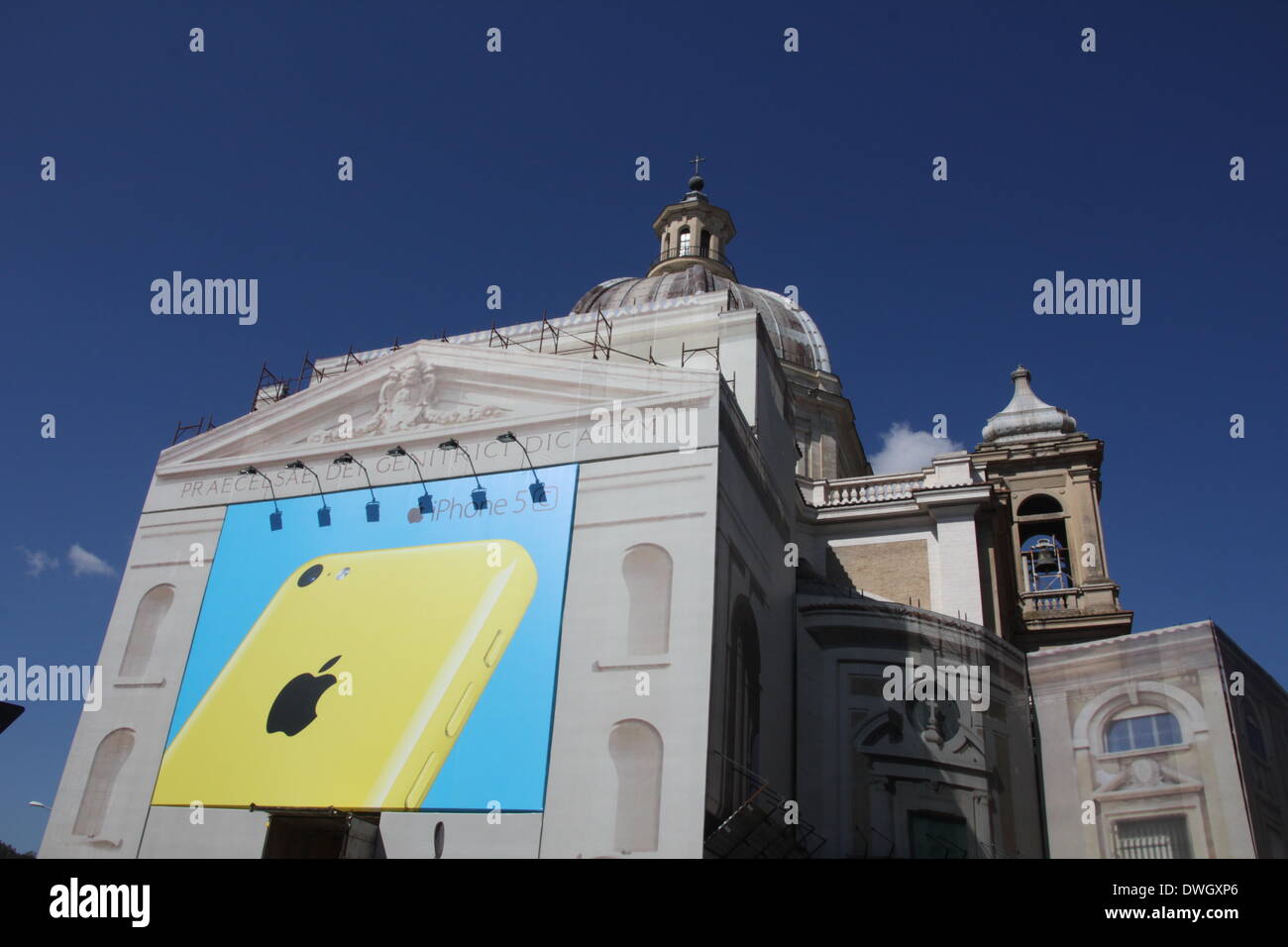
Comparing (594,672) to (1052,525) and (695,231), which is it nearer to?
(1052,525)

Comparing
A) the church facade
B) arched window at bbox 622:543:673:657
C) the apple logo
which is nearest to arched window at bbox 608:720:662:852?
the church facade

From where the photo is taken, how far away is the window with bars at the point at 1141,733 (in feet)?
67.4

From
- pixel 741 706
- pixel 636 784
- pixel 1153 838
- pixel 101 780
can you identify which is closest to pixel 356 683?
pixel 636 784

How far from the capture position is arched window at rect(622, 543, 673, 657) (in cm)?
1834

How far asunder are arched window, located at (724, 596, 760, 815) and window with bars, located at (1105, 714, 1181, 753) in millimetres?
7298

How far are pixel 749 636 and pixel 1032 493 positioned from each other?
19151mm

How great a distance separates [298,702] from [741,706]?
331 inches

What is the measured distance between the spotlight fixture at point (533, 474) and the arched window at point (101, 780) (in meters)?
9.71

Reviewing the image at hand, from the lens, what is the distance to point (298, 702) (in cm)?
2025

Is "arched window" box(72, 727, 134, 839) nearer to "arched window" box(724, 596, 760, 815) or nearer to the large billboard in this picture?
the large billboard

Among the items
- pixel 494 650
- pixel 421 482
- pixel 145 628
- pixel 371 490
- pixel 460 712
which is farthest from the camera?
pixel 145 628
